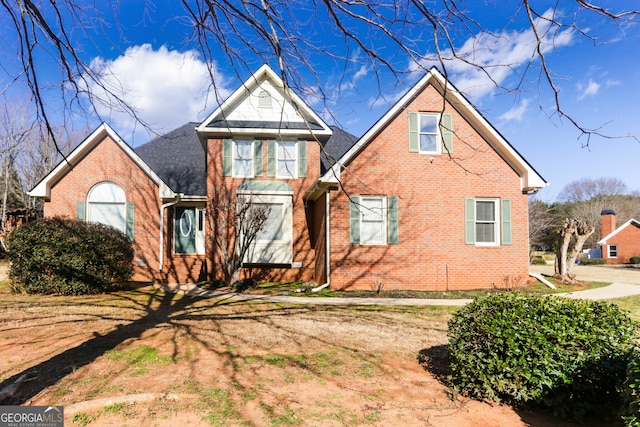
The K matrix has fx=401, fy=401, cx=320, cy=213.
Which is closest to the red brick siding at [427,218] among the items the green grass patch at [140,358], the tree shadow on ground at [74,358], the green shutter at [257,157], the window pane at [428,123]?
the window pane at [428,123]

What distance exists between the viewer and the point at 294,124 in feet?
50.0

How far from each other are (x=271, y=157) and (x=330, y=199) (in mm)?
3721

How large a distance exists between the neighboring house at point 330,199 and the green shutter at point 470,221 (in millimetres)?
34

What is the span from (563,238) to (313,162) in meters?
9.85

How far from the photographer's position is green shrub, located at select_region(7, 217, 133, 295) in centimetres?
1062

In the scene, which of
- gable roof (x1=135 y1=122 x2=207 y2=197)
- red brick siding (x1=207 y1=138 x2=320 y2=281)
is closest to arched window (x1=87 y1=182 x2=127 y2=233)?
gable roof (x1=135 y1=122 x2=207 y2=197)

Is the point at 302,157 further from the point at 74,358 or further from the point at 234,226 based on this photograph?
the point at 74,358

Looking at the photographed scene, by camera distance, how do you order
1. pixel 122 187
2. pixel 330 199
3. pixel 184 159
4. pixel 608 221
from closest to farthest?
pixel 330 199 < pixel 122 187 < pixel 184 159 < pixel 608 221

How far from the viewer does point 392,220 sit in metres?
13.2

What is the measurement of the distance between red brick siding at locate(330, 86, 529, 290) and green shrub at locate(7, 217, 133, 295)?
6901 millimetres

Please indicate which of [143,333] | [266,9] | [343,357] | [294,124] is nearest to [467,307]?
[343,357]

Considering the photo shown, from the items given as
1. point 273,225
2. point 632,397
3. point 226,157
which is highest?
point 226,157

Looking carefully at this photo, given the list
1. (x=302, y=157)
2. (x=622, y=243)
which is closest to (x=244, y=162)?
(x=302, y=157)

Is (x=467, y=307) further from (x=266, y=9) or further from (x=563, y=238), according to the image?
(x=563, y=238)
